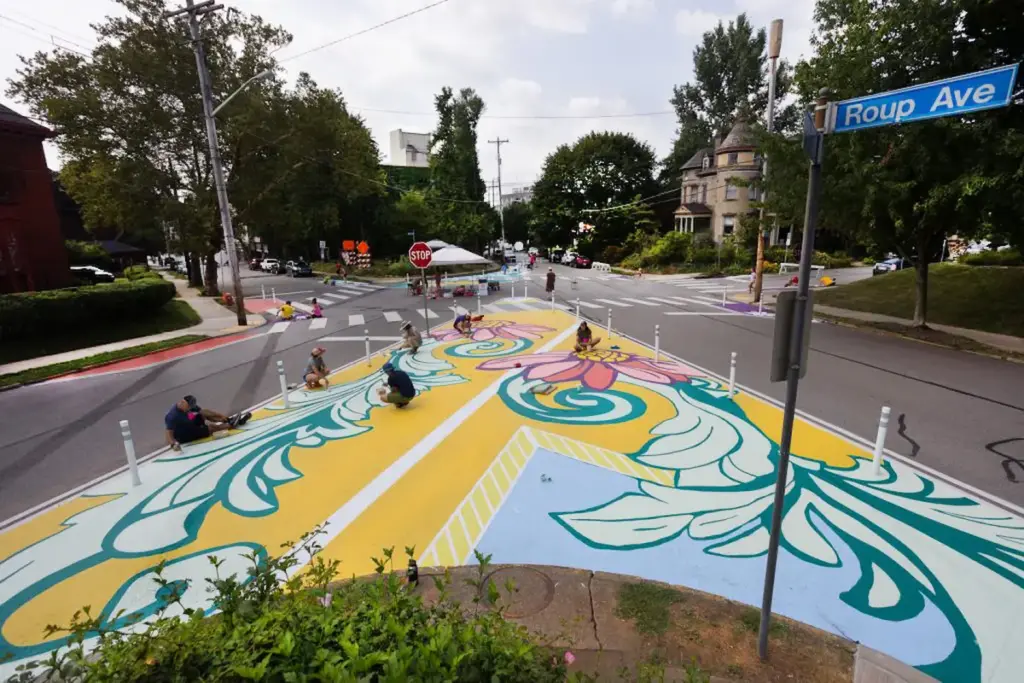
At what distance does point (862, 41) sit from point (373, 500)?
19050 millimetres

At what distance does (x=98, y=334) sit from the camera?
1856 centimetres

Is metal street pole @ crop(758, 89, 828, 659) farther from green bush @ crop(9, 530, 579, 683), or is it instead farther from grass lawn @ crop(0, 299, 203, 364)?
grass lawn @ crop(0, 299, 203, 364)

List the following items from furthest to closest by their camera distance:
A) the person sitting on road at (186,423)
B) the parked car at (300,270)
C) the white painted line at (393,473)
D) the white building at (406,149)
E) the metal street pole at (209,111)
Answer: the white building at (406,149) < the parked car at (300,270) < the metal street pole at (209,111) < the person sitting on road at (186,423) < the white painted line at (393,473)

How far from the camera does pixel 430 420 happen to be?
31.7 ft

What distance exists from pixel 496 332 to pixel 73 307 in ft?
49.9

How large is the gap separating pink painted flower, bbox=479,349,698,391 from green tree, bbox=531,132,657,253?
4825 cm

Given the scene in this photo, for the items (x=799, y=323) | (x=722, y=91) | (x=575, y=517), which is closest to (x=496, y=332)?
(x=575, y=517)

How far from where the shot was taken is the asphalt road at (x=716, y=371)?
801 centimetres

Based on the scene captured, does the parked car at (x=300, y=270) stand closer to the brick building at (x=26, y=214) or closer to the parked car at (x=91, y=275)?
the parked car at (x=91, y=275)

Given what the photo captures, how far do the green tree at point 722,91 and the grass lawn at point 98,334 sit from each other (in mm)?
54712

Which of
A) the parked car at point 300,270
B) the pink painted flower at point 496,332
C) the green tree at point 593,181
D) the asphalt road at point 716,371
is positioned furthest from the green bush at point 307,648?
the green tree at point 593,181

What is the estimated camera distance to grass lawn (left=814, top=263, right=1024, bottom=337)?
59.0 ft

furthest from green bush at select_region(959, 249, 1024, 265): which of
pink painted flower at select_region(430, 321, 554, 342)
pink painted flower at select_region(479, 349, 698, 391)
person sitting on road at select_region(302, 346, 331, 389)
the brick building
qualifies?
the brick building

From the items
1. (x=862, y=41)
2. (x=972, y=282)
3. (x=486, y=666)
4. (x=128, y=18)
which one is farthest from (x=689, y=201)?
(x=486, y=666)
